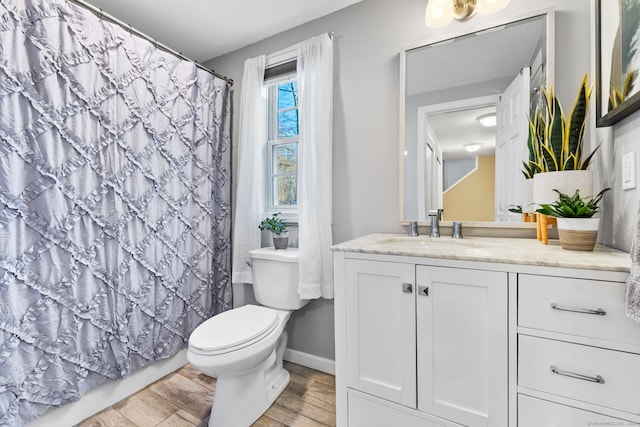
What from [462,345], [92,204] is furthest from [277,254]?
[462,345]

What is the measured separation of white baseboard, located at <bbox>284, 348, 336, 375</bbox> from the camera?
183 cm

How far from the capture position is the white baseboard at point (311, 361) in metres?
1.83

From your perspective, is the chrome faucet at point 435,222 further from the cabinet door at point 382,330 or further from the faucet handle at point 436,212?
the cabinet door at point 382,330

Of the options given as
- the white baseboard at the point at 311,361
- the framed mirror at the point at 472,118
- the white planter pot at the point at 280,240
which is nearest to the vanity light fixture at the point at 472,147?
the framed mirror at the point at 472,118

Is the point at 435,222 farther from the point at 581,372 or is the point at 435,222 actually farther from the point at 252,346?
the point at 252,346

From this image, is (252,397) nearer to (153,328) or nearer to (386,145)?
(153,328)

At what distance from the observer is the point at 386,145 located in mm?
1634

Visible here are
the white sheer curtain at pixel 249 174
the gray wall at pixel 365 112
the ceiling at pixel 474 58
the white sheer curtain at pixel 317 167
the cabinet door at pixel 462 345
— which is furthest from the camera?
the white sheer curtain at pixel 249 174

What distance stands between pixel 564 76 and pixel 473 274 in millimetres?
1053

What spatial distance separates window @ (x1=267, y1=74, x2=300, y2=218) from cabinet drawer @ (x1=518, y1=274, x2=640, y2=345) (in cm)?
151

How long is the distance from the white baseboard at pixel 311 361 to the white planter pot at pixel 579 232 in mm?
1449

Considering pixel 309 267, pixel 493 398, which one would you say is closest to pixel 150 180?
pixel 309 267

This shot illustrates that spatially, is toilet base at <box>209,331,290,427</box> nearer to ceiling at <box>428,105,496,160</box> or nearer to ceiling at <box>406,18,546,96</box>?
ceiling at <box>428,105,496,160</box>

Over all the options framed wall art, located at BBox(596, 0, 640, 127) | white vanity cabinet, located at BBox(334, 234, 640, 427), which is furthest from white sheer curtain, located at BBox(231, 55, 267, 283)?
framed wall art, located at BBox(596, 0, 640, 127)
